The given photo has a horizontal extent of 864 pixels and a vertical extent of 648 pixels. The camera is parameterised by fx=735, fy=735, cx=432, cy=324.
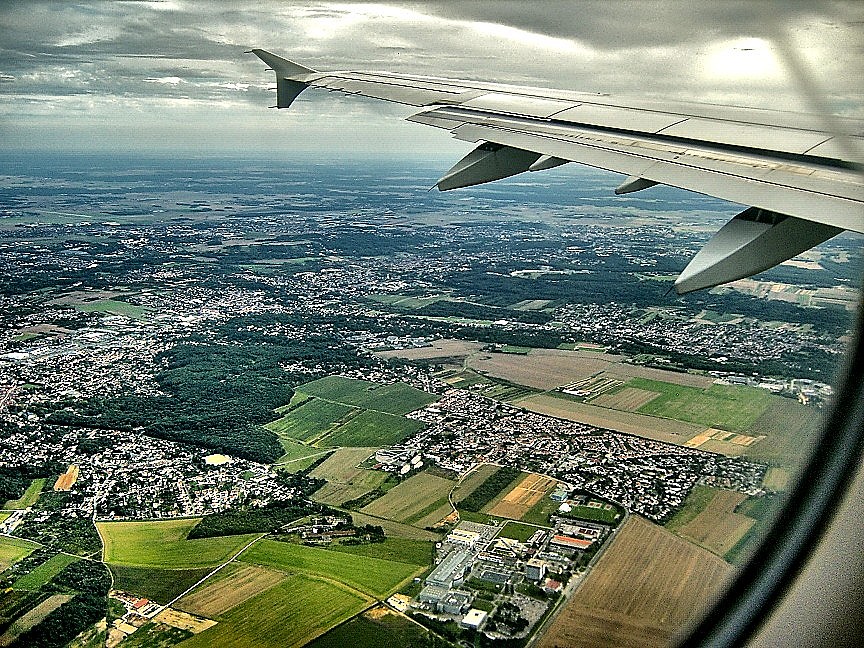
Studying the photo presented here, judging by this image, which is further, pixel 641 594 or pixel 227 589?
pixel 227 589

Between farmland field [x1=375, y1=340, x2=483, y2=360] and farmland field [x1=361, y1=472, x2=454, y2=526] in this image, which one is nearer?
farmland field [x1=361, y1=472, x2=454, y2=526]

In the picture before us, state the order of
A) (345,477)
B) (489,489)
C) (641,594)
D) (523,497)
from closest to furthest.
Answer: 1. (641,594)
2. (523,497)
3. (489,489)
4. (345,477)

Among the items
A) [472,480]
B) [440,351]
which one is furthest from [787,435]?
[440,351]

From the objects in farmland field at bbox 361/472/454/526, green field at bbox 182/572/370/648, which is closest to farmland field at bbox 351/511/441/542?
farmland field at bbox 361/472/454/526

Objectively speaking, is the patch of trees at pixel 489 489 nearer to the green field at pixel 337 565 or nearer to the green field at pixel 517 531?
the green field at pixel 517 531

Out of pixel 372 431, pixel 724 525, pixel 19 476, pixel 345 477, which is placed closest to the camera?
pixel 724 525

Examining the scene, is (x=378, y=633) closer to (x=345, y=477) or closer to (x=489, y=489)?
(x=489, y=489)

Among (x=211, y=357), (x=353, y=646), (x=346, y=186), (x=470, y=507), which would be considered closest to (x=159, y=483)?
(x=470, y=507)

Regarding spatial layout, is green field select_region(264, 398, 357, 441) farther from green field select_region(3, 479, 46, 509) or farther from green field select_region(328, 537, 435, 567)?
green field select_region(328, 537, 435, 567)
